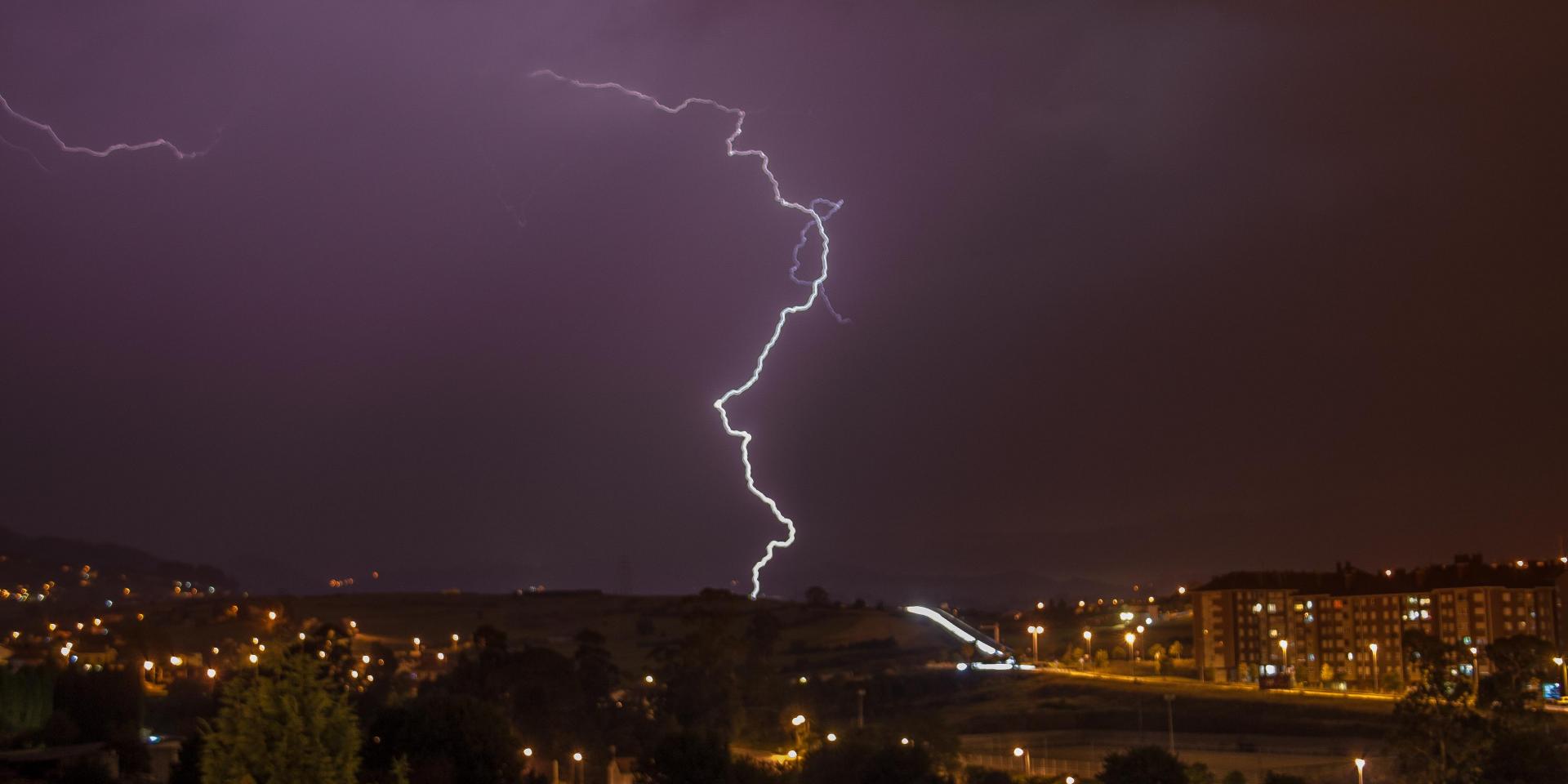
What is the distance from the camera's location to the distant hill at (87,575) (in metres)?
146

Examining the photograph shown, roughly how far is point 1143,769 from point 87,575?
15566 centimetres

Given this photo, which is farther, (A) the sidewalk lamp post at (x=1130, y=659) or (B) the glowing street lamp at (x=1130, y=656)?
(B) the glowing street lamp at (x=1130, y=656)

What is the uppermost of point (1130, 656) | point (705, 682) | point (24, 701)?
point (1130, 656)

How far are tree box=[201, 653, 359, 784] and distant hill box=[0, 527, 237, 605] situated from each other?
119774mm

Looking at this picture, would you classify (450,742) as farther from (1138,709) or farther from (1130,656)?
(1130,656)

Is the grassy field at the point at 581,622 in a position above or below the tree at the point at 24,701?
above

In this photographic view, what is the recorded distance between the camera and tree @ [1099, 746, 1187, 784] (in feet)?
89.9

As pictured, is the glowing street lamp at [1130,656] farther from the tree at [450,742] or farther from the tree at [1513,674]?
the tree at [450,742]

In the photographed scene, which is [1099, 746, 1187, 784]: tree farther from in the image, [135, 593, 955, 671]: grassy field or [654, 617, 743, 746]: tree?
[135, 593, 955, 671]: grassy field

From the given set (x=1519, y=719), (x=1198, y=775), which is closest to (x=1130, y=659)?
(x=1519, y=719)

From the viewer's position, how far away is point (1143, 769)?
90.3ft

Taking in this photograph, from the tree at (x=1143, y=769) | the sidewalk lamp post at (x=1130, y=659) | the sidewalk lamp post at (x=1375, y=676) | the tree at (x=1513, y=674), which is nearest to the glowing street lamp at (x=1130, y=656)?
the sidewalk lamp post at (x=1130, y=659)

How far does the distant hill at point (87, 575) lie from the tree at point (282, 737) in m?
120

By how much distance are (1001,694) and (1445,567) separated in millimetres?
25032
